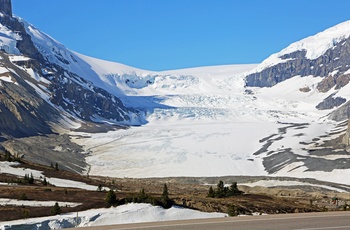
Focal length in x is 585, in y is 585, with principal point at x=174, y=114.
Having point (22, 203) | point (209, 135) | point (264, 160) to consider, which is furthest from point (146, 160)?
point (22, 203)

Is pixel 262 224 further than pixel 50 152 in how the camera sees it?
No

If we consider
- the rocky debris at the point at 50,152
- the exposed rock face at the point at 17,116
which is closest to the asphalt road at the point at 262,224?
the rocky debris at the point at 50,152

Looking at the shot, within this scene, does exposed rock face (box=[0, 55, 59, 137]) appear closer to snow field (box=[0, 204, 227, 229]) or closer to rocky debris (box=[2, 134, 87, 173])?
rocky debris (box=[2, 134, 87, 173])

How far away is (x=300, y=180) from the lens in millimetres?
102938

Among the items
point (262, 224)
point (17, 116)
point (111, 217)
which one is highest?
point (17, 116)

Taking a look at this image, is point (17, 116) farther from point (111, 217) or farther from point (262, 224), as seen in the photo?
point (262, 224)

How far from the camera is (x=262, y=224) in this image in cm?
2166

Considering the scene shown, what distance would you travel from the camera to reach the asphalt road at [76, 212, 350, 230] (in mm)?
21000

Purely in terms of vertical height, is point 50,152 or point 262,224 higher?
point 50,152

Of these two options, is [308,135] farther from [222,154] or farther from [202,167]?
[202,167]

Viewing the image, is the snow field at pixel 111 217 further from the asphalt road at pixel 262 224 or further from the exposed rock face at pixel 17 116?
the exposed rock face at pixel 17 116

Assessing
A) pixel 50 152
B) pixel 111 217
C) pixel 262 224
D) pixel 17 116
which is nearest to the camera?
pixel 262 224

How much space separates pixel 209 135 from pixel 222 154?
118 feet

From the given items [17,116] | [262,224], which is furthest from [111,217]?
[17,116]
